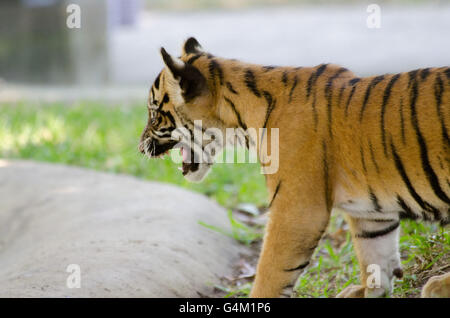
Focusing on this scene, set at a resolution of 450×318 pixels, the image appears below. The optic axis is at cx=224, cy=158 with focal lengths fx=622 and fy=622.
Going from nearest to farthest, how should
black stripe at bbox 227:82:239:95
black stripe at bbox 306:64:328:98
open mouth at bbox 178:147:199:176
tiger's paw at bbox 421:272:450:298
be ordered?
tiger's paw at bbox 421:272:450:298
black stripe at bbox 306:64:328:98
black stripe at bbox 227:82:239:95
open mouth at bbox 178:147:199:176

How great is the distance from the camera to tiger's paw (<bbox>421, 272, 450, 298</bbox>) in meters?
2.48

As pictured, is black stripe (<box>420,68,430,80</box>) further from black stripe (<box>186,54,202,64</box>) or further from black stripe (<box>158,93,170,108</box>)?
black stripe (<box>158,93,170,108</box>)

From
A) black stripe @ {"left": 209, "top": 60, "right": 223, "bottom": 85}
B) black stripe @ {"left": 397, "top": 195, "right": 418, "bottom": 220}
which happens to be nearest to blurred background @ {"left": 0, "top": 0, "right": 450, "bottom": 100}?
black stripe @ {"left": 209, "top": 60, "right": 223, "bottom": 85}

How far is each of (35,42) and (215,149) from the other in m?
11.0

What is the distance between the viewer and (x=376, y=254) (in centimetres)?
295

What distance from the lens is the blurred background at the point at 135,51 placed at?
664 cm

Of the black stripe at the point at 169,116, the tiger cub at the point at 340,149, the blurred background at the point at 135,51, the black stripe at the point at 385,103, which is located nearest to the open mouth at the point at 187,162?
the black stripe at the point at 169,116

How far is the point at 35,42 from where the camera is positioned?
43.1ft

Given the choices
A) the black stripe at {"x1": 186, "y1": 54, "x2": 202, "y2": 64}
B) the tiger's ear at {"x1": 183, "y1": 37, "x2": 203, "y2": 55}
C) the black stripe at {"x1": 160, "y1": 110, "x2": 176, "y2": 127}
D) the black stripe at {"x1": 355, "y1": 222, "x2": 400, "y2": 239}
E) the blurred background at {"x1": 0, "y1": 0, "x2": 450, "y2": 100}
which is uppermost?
the blurred background at {"x1": 0, "y1": 0, "x2": 450, "y2": 100}

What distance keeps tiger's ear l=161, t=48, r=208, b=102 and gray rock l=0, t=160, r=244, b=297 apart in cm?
108

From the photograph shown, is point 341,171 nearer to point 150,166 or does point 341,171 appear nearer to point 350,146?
point 350,146

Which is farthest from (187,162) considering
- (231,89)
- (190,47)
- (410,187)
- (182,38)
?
(182,38)

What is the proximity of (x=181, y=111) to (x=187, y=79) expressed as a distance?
0.19 metres

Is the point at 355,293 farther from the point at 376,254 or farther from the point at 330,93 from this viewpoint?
the point at 330,93
